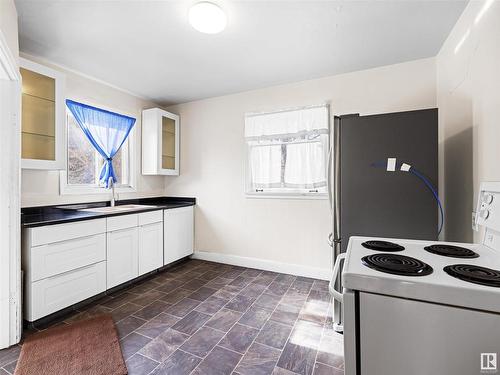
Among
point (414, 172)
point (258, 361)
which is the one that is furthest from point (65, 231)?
point (414, 172)

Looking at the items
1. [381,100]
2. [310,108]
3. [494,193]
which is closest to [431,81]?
[381,100]

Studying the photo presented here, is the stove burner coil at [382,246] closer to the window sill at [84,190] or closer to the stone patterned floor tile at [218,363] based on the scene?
the stone patterned floor tile at [218,363]

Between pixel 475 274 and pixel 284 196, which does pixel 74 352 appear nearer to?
pixel 475 274

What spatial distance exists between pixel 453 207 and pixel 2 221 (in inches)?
134

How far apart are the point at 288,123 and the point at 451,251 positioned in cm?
239

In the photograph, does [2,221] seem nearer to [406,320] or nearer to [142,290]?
[142,290]

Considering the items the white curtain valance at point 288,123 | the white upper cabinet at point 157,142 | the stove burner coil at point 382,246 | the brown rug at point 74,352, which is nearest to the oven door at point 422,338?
the stove burner coil at point 382,246

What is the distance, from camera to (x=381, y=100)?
2.69 metres

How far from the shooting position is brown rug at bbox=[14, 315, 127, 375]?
59.1 inches

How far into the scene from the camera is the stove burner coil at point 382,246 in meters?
1.07

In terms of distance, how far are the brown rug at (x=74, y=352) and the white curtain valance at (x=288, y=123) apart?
2618mm

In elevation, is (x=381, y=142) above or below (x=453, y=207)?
above

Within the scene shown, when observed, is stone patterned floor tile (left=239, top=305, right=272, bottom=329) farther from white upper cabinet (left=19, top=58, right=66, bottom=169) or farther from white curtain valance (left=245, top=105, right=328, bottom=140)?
white upper cabinet (left=19, top=58, right=66, bottom=169)

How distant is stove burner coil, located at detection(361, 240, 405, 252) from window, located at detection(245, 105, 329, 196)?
1800mm
